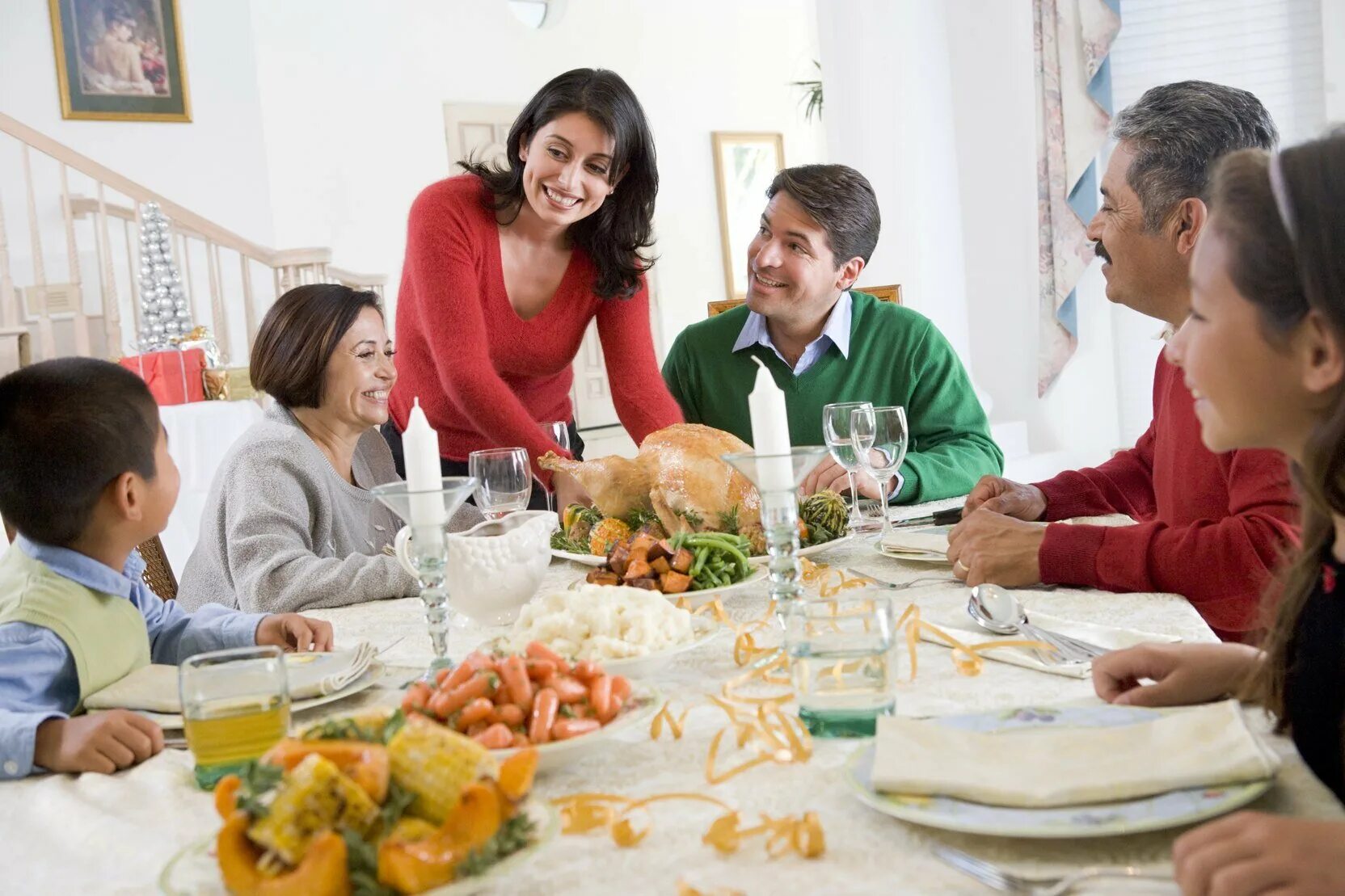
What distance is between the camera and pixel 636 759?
101 cm

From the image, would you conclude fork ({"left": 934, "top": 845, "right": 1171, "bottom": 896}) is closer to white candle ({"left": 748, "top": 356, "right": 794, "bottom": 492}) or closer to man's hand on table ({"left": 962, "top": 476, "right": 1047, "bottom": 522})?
white candle ({"left": 748, "top": 356, "right": 794, "bottom": 492})

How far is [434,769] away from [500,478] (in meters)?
1.11

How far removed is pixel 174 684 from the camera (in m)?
1.24

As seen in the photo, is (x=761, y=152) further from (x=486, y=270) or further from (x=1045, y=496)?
(x=1045, y=496)

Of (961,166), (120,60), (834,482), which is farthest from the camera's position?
(120,60)

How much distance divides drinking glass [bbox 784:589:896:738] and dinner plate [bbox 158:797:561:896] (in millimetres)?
290

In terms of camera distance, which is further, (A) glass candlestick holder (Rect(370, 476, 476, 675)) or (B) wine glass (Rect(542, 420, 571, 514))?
(B) wine glass (Rect(542, 420, 571, 514))

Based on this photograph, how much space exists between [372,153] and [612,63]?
6.30 ft

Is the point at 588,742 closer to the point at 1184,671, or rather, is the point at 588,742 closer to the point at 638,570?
the point at 1184,671

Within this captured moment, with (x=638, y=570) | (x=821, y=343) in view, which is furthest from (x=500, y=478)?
(x=821, y=343)

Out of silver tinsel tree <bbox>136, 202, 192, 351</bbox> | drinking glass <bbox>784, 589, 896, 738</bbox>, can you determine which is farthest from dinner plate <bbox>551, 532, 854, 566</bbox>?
silver tinsel tree <bbox>136, 202, 192, 351</bbox>

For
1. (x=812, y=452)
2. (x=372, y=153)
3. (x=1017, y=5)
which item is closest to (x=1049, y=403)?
→ (x=1017, y=5)

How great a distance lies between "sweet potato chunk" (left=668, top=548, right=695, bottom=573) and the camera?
5.22 ft

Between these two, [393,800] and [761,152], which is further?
[761,152]
